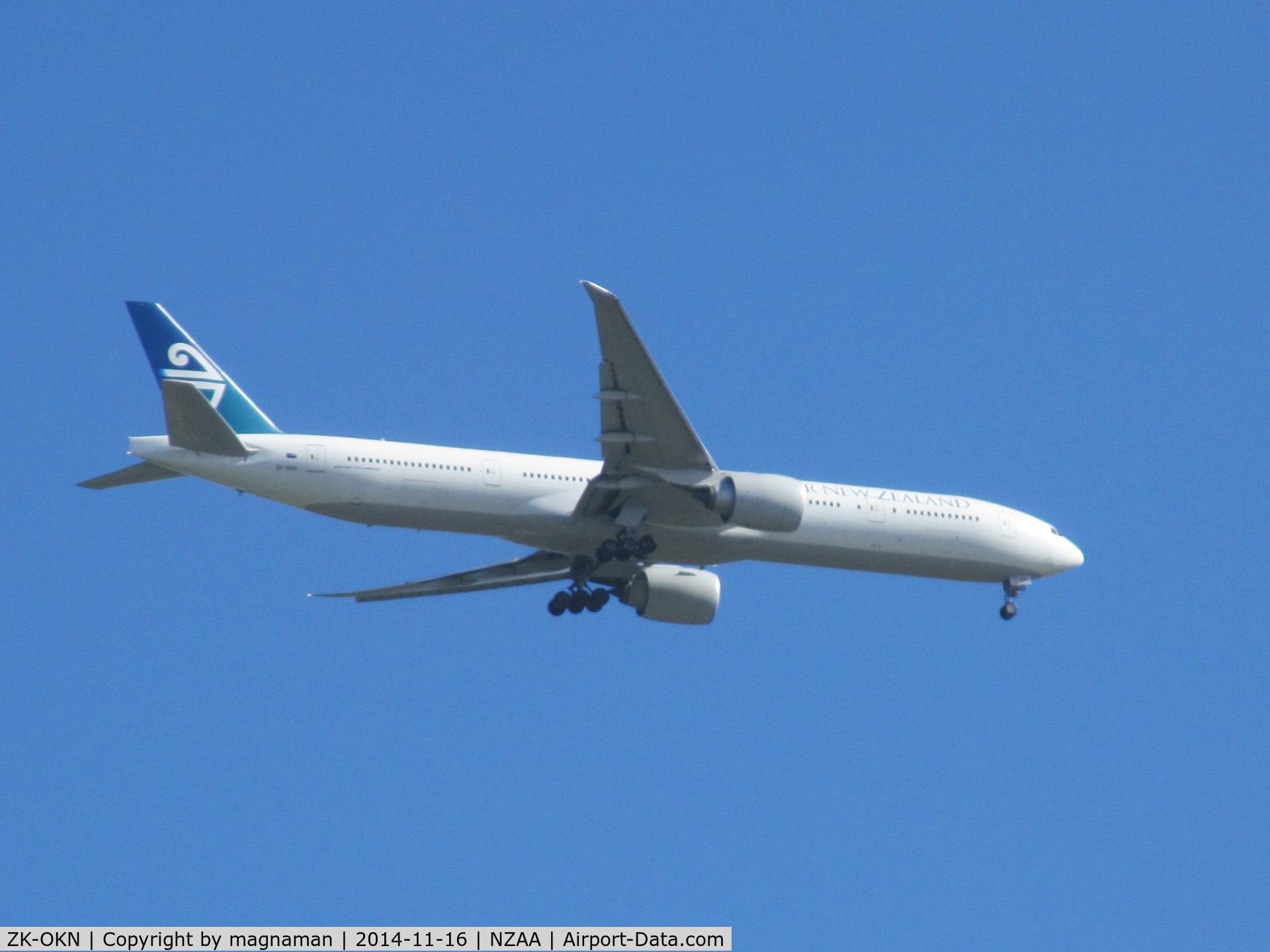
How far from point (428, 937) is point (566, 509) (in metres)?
10.1

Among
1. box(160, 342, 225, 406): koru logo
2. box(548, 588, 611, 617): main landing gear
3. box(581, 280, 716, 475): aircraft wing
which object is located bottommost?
box(548, 588, 611, 617): main landing gear

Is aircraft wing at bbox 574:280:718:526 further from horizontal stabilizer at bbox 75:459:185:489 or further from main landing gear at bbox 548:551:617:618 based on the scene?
horizontal stabilizer at bbox 75:459:185:489

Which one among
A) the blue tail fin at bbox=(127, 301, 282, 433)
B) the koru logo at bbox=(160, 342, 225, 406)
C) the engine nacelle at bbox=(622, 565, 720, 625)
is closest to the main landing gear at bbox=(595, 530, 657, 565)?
the engine nacelle at bbox=(622, 565, 720, 625)

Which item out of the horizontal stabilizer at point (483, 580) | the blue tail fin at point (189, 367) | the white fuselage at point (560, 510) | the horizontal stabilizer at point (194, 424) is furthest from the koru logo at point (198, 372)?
the horizontal stabilizer at point (483, 580)

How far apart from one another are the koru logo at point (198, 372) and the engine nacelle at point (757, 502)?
8.91 meters

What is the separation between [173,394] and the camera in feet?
82.4

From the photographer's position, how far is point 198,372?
27.9 metres

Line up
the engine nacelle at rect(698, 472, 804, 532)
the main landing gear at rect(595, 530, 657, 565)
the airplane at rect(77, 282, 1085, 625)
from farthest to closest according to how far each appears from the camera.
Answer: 1. the main landing gear at rect(595, 530, 657, 565)
2. the engine nacelle at rect(698, 472, 804, 532)
3. the airplane at rect(77, 282, 1085, 625)

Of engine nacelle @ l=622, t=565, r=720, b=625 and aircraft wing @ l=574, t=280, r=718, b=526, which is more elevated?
aircraft wing @ l=574, t=280, r=718, b=526

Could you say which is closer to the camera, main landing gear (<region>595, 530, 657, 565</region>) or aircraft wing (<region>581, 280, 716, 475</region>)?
aircraft wing (<region>581, 280, 716, 475</region>)

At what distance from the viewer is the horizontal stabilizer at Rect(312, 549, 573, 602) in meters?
32.2

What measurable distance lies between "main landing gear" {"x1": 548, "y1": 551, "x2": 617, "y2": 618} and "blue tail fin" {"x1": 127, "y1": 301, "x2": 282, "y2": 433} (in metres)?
6.55

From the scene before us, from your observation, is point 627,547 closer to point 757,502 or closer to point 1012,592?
point 757,502

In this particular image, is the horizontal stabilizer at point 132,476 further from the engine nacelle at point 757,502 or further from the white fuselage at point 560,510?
the engine nacelle at point 757,502
